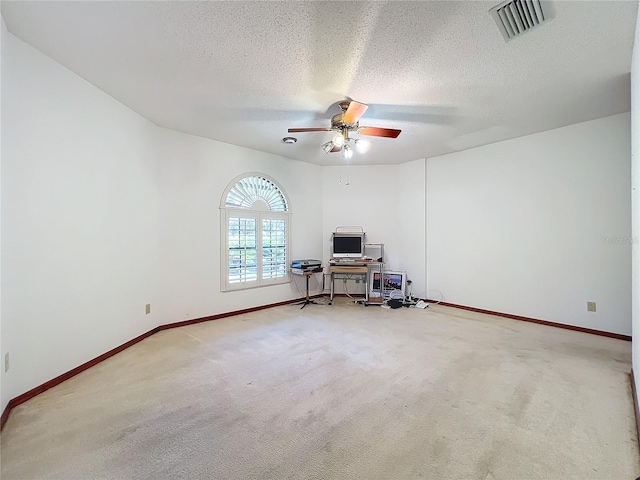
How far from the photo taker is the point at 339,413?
1.97 meters

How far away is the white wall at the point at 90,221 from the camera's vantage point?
6.79ft

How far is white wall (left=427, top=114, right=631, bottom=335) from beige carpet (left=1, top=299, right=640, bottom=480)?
707 mm

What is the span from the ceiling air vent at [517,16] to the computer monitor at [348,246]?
3.79m

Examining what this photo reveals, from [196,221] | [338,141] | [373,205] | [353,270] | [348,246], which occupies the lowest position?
[353,270]

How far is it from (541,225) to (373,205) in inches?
106

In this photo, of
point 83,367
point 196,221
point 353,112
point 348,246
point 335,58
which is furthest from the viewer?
point 348,246

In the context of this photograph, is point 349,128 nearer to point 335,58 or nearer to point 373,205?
point 335,58

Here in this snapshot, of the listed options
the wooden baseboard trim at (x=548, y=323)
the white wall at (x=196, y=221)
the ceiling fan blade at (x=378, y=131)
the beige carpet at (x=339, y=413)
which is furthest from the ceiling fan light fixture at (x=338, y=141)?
the wooden baseboard trim at (x=548, y=323)

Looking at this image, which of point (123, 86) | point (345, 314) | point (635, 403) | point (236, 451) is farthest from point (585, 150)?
point (123, 86)

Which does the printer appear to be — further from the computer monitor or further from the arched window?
the computer monitor

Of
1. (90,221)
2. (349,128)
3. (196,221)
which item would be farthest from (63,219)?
(349,128)

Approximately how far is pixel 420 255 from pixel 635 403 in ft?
11.3

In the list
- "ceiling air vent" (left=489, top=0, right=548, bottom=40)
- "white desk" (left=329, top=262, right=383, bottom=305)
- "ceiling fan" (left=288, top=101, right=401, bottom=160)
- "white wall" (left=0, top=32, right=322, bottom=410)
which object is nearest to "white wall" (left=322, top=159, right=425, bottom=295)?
"white desk" (left=329, top=262, right=383, bottom=305)

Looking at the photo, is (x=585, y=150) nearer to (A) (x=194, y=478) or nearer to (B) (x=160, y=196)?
(A) (x=194, y=478)
